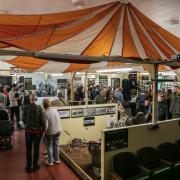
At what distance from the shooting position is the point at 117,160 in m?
3.93

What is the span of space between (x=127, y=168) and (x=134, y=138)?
0.56 meters

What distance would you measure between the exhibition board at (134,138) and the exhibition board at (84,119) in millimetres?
3183

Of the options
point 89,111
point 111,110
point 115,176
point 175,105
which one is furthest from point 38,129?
point 175,105

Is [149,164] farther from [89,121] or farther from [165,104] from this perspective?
[165,104]

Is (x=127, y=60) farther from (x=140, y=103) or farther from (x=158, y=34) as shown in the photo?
(x=140, y=103)

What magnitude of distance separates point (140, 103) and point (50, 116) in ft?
19.7

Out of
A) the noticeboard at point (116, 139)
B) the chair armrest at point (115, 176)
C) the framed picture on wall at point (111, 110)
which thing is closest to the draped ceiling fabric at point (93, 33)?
the noticeboard at point (116, 139)

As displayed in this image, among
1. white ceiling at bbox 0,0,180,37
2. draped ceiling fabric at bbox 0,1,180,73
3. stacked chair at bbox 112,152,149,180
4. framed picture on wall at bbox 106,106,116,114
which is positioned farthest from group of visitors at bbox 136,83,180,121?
white ceiling at bbox 0,0,180,37

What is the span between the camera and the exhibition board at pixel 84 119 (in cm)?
721

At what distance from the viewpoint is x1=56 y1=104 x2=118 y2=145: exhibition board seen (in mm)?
7215

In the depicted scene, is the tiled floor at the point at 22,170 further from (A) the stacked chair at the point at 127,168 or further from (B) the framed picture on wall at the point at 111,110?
(B) the framed picture on wall at the point at 111,110

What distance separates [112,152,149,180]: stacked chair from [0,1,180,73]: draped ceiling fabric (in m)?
2.05

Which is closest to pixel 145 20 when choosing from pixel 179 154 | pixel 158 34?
pixel 158 34

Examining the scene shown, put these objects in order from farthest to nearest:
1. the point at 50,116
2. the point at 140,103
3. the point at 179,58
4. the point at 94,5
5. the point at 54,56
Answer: the point at 140,103, the point at 50,116, the point at 179,58, the point at 54,56, the point at 94,5
